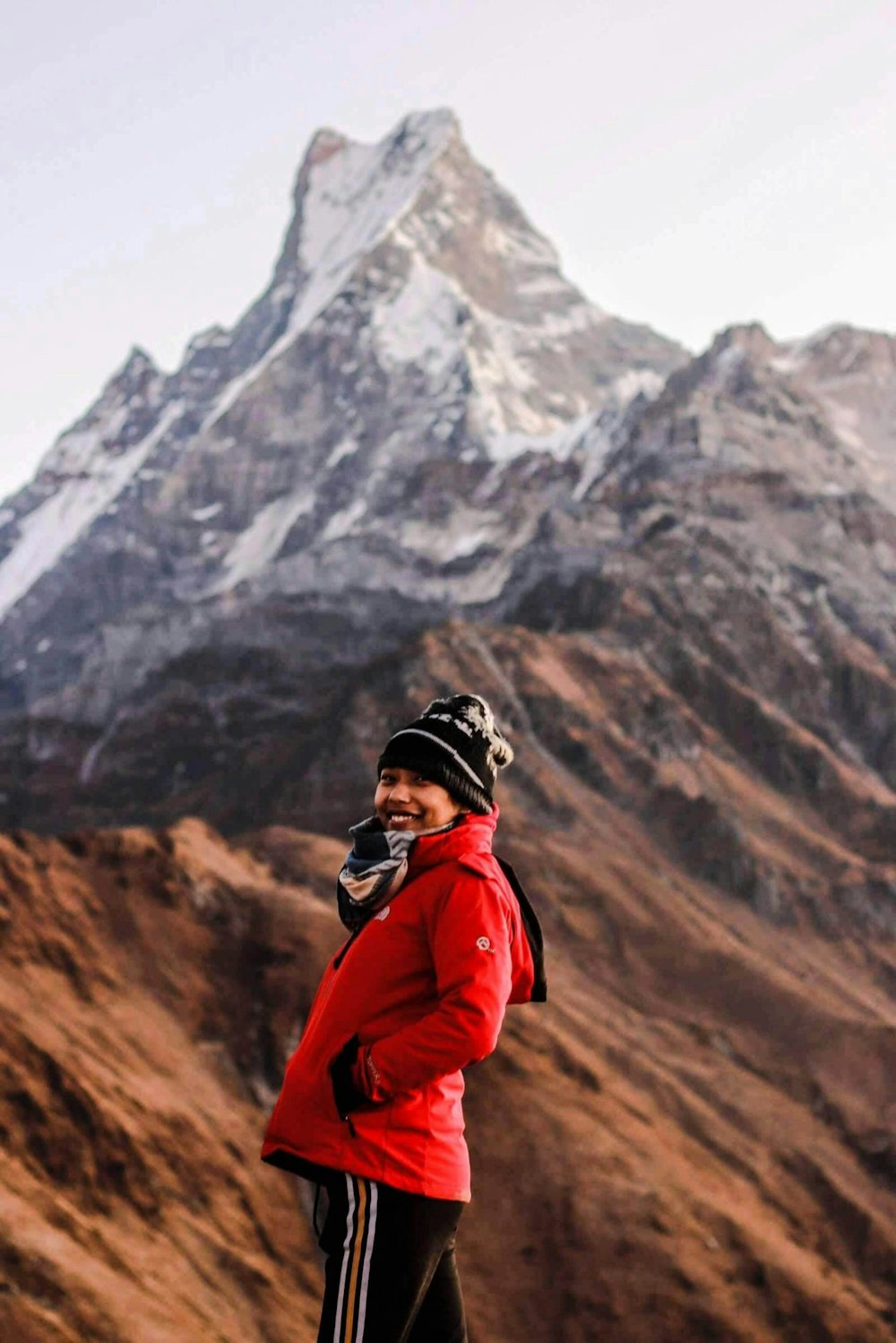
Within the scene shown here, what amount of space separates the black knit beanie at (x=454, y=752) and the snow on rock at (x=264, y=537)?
158 meters

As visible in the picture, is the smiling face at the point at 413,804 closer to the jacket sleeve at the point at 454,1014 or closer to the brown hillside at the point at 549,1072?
the jacket sleeve at the point at 454,1014

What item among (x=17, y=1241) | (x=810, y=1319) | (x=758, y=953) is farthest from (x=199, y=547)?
(x=17, y=1241)

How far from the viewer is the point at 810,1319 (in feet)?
112

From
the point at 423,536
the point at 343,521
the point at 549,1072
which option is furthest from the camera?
the point at 343,521

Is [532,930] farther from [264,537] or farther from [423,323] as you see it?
[423,323]

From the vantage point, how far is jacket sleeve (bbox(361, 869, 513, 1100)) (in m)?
4.55

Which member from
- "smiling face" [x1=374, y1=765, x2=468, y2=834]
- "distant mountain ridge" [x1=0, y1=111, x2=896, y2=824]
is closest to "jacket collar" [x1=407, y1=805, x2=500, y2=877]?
"smiling face" [x1=374, y1=765, x2=468, y2=834]

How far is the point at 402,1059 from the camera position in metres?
4.55

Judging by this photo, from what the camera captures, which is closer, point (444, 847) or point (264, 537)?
point (444, 847)

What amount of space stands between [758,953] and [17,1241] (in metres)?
46.3

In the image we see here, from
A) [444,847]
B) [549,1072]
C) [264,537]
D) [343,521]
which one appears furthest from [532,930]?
[264,537]

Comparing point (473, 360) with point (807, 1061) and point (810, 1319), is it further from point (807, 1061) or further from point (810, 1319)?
point (810, 1319)

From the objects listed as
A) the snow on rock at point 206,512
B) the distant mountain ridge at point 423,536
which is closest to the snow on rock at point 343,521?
the distant mountain ridge at point 423,536

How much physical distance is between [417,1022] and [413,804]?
785 millimetres
